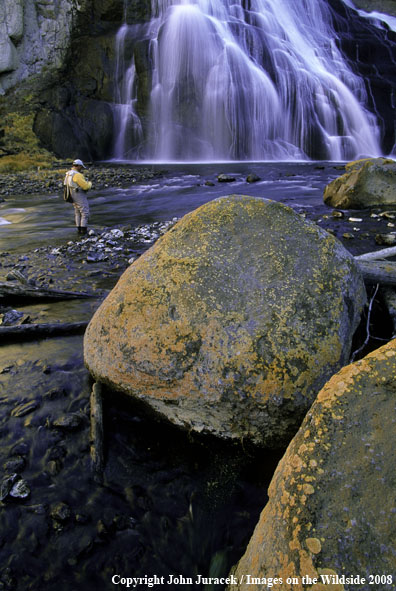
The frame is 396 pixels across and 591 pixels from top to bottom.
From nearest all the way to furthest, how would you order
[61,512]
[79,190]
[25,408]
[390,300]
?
[61,512], [25,408], [390,300], [79,190]

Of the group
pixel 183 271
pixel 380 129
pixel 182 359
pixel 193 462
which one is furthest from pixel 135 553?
pixel 380 129

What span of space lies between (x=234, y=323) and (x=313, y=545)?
1.55 metres

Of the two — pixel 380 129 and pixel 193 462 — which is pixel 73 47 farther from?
pixel 193 462

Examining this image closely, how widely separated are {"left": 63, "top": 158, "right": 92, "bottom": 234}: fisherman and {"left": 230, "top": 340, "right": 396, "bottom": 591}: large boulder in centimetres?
877

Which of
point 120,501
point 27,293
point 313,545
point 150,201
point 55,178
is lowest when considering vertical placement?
point 120,501

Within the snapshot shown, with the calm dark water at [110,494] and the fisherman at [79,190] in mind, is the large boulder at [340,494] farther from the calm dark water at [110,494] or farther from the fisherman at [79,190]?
the fisherman at [79,190]

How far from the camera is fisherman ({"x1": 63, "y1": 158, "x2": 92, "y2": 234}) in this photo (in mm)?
9353

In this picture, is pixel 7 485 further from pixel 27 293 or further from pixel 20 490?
pixel 27 293

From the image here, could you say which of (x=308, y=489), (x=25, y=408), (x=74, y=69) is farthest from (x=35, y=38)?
(x=308, y=489)

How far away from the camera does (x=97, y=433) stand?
2994 millimetres

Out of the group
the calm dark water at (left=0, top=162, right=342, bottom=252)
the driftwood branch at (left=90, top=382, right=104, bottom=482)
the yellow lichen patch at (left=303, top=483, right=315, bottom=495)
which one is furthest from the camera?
the calm dark water at (left=0, top=162, right=342, bottom=252)

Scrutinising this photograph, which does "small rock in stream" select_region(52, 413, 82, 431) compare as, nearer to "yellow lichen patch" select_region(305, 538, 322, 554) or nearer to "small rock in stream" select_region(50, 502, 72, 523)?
"small rock in stream" select_region(50, 502, 72, 523)

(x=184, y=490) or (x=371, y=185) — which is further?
(x=371, y=185)

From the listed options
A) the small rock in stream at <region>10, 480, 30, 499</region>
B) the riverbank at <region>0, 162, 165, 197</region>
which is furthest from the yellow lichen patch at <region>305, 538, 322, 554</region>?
the riverbank at <region>0, 162, 165, 197</region>
